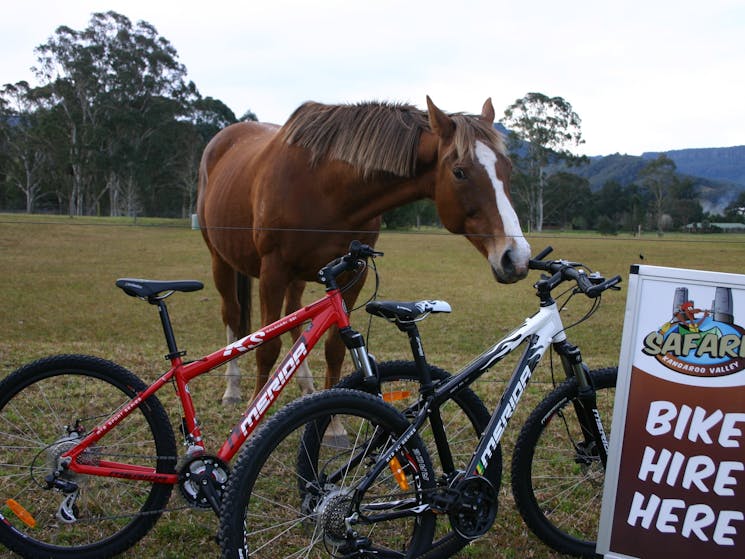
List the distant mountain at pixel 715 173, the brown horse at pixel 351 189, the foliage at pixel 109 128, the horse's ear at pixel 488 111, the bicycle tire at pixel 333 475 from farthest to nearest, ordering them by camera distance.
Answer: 1. the foliage at pixel 109 128
2. the distant mountain at pixel 715 173
3. the horse's ear at pixel 488 111
4. the brown horse at pixel 351 189
5. the bicycle tire at pixel 333 475

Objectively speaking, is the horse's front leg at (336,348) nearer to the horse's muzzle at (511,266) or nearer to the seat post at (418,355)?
the horse's muzzle at (511,266)

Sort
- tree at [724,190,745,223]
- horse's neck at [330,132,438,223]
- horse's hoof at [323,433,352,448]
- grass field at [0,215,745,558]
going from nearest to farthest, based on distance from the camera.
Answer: horse's hoof at [323,433,352,448], horse's neck at [330,132,438,223], grass field at [0,215,745,558], tree at [724,190,745,223]

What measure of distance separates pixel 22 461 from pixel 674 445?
9.53 feet

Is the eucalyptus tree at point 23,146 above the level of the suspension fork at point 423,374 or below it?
above

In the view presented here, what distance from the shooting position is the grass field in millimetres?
4007

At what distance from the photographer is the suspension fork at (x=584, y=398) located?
8.50ft

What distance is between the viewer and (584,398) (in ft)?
8.60

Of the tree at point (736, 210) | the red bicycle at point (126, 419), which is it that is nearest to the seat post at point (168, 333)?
the red bicycle at point (126, 419)

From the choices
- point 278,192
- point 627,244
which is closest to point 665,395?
point 278,192

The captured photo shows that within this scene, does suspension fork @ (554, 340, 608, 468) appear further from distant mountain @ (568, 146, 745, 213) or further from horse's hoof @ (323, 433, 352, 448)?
distant mountain @ (568, 146, 745, 213)

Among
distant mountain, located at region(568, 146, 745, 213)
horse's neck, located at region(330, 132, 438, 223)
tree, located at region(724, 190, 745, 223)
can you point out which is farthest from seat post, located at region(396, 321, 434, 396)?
distant mountain, located at region(568, 146, 745, 213)

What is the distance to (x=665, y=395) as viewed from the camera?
7.50ft

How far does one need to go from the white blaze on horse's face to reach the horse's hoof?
116 centimetres

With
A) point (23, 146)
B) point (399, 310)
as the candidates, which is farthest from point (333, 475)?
point (23, 146)
